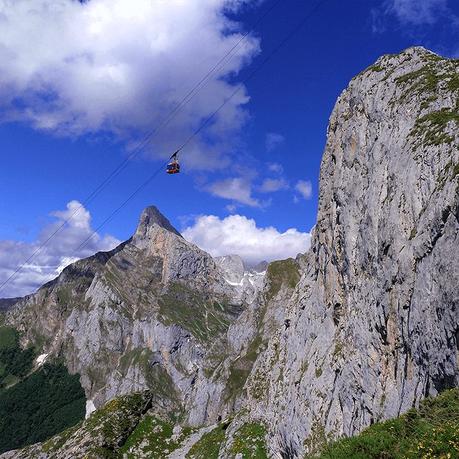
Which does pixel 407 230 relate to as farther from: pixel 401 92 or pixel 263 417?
pixel 263 417

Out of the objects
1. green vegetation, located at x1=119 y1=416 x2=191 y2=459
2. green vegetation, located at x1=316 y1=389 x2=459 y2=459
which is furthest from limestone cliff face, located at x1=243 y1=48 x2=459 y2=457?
green vegetation, located at x1=119 y1=416 x2=191 y2=459

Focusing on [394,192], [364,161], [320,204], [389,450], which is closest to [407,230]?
[394,192]

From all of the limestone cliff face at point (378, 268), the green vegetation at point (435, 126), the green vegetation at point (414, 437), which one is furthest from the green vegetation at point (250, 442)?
the green vegetation at point (435, 126)

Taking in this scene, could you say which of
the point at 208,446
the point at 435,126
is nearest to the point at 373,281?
the point at 435,126

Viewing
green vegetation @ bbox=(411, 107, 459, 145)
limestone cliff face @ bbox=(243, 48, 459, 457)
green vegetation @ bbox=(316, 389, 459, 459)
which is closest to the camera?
green vegetation @ bbox=(316, 389, 459, 459)

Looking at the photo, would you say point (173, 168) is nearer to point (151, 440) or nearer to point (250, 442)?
point (250, 442)

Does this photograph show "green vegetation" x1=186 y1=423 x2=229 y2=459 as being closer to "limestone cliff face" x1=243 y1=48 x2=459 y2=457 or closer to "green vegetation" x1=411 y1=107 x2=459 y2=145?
"limestone cliff face" x1=243 y1=48 x2=459 y2=457

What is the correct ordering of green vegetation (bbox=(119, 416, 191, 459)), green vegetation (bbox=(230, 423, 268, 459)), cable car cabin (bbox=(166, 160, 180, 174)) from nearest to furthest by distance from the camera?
cable car cabin (bbox=(166, 160, 180, 174)) < green vegetation (bbox=(230, 423, 268, 459)) < green vegetation (bbox=(119, 416, 191, 459))
